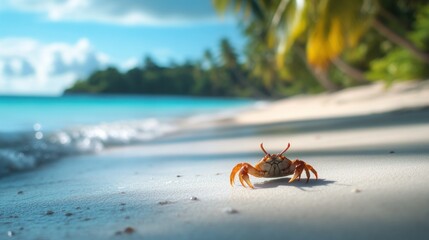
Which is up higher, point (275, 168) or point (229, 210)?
point (275, 168)

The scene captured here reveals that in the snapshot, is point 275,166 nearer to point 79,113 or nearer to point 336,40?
point 336,40

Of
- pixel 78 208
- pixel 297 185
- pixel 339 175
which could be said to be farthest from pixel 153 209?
pixel 339 175

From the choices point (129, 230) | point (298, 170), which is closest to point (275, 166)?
point (298, 170)

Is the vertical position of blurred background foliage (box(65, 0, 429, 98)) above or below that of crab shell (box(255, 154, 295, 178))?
above

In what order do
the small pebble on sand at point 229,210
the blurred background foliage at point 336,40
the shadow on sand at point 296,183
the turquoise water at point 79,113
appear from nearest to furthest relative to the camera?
the small pebble on sand at point 229,210 → the shadow on sand at point 296,183 → the blurred background foliage at point 336,40 → the turquoise water at point 79,113

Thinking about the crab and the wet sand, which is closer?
the wet sand

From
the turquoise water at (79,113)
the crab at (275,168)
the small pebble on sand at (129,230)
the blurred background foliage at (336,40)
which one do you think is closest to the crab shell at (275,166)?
the crab at (275,168)

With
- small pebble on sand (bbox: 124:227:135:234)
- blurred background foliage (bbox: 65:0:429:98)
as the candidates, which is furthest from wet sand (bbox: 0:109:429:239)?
blurred background foliage (bbox: 65:0:429:98)

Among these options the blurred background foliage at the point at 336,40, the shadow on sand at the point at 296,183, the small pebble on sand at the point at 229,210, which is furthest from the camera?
the blurred background foliage at the point at 336,40

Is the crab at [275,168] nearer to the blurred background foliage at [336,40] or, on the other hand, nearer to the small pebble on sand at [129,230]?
the small pebble on sand at [129,230]

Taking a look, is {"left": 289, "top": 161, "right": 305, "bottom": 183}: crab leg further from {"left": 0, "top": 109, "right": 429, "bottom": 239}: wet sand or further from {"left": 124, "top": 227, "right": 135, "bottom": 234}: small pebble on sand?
{"left": 124, "top": 227, "right": 135, "bottom": 234}: small pebble on sand

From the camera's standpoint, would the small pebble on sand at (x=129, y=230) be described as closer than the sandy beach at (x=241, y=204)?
No

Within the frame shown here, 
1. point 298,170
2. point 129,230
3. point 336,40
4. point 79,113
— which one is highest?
point 336,40
